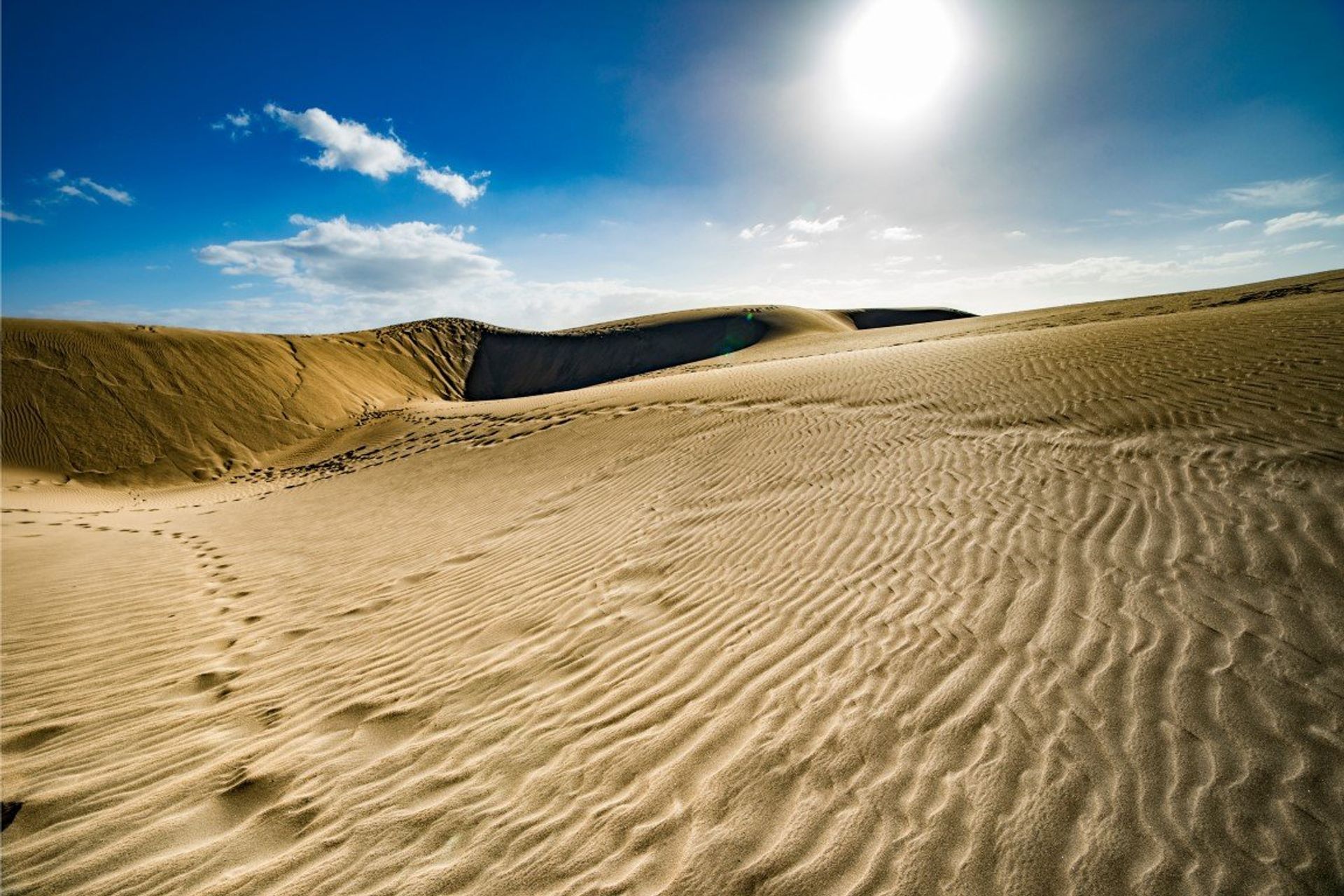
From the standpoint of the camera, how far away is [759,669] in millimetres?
3268

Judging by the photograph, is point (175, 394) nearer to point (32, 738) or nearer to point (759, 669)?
point (32, 738)

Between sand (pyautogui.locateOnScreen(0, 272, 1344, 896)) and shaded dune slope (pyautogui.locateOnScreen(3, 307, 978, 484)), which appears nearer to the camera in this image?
sand (pyautogui.locateOnScreen(0, 272, 1344, 896))

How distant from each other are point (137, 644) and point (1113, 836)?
6.66 m

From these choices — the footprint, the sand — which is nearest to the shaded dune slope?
the sand

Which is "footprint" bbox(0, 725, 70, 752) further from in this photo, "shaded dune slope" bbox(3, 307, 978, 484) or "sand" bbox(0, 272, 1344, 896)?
"shaded dune slope" bbox(3, 307, 978, 484)

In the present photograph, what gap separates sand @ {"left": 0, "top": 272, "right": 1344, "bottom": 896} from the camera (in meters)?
2.15

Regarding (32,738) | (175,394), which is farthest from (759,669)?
(175,394)

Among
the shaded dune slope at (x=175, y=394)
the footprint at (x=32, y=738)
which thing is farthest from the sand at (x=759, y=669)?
the shaded dune slope at (x=175, y=394)

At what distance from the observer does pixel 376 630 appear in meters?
4.49

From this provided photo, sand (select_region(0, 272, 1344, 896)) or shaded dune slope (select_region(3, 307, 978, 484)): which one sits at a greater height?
shaded dune slope (select_region(3, 307, 978, 484))

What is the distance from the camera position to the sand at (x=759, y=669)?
2146mm

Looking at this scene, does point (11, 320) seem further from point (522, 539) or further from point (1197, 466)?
point (1197, 466)

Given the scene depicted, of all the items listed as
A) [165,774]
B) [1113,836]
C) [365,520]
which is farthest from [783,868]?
[365,520]

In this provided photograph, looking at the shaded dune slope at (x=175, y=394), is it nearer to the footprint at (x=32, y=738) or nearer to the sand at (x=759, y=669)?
the sand at (x=759, y=669)
